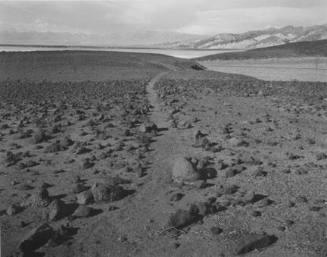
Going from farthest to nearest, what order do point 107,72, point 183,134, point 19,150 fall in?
point 107,72
point 183,134
point 19,150

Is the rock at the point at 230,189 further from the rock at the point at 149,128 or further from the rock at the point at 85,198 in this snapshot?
the rock at the point at 149,128

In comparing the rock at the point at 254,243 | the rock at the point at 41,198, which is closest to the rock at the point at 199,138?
the rock at the point at 41,198

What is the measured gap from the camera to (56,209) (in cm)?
663

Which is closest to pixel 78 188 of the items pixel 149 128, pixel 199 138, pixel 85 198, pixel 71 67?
pixel 85 198

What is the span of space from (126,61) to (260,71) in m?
13.4

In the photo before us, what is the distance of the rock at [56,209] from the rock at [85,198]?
31 cm

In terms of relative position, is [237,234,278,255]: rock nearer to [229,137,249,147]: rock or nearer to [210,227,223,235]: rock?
[210,227,223,235]: rock

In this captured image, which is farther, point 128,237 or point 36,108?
point 36,108

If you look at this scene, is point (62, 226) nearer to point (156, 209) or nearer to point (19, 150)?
point (156, 209)

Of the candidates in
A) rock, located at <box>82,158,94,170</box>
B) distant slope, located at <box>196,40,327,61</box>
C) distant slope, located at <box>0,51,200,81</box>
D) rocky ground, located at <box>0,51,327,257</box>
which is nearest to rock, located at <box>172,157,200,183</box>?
rocky ground, located at <box>0,51,327,257</box>

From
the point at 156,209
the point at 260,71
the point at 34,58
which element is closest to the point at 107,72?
the point at 34,58

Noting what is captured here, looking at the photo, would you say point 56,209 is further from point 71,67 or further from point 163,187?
point 71,67

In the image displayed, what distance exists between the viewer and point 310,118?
48.8 feet

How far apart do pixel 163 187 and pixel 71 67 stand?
37001mm
